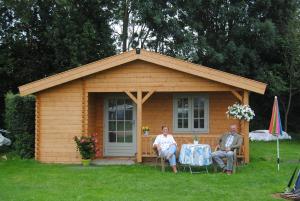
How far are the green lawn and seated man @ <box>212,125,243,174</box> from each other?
354 mm

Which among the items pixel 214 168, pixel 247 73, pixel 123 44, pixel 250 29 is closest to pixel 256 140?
pixel 247 73

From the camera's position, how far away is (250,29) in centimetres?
2238

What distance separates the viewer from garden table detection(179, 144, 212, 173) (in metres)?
11.1

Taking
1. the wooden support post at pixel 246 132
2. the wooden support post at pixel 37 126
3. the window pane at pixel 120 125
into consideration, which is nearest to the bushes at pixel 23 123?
the wooden support post at pixel 37 126

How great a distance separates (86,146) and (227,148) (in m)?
3.65

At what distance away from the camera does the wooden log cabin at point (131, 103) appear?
41.3 feet

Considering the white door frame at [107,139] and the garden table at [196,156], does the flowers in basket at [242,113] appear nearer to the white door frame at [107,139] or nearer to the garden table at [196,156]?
the garden table at [196,156]

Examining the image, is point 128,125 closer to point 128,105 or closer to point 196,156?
point 128,105

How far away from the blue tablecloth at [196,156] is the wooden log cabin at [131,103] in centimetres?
139

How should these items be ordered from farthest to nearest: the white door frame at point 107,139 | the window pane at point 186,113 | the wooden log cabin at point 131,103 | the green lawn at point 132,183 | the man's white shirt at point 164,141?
1. the white door frame at point 107,139
2. the window pane at point 186,113
3. the wooden log cabin at point 131,103
4. the man's white shirt at point 164,141
5. the green lawn at point 132,183

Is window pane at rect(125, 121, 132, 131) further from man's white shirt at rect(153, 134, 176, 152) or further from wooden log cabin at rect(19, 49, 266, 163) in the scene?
man's white shirt at rect(153, 134, 176, 152)

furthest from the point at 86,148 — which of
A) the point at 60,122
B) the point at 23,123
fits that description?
the point at 23,123

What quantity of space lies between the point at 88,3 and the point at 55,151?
10619 mm

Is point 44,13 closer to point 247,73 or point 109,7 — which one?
point 109,7
